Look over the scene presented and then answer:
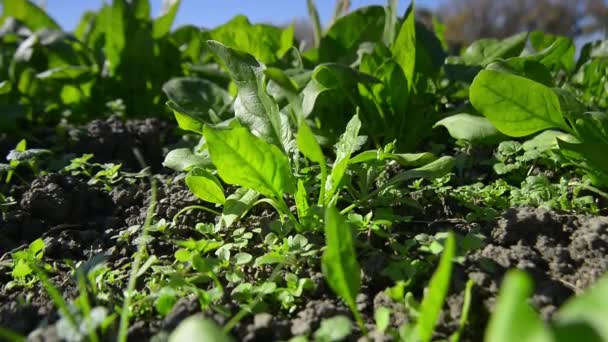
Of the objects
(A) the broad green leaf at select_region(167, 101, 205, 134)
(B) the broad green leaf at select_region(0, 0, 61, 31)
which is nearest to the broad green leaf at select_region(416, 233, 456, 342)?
(A) the broad green leaf at select_region(167, 101, 205, 134)

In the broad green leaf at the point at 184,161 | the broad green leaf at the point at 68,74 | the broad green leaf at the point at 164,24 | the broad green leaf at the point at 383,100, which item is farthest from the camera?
the broad green leaf at the point at 164,24

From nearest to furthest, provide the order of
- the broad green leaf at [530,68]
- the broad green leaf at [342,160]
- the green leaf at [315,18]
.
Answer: the broad green leaf at [342,160] → the broad green leaf at [530,68] → the green leaf at [315,18]

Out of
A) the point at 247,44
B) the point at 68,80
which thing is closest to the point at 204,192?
the point at 247,44

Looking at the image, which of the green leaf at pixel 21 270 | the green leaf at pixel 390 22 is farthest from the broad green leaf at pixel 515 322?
the green leaf at pixel 390 22

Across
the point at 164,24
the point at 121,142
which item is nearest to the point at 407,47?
the point at 121,142

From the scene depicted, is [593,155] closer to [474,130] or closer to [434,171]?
[474,130]

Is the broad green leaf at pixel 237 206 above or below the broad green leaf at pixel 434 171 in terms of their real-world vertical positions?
above

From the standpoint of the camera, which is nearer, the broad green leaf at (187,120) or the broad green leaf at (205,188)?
the broad green leaf at (205,188)

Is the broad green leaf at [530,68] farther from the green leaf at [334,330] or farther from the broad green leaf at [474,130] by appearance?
the green leaf at [334,330]
